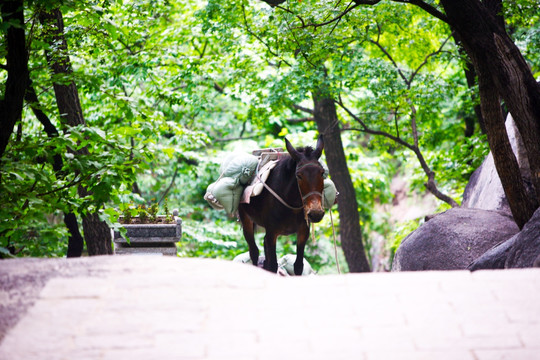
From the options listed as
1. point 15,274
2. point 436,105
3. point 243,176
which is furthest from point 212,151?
point 15,274

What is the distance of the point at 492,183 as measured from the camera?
1150 centimetres

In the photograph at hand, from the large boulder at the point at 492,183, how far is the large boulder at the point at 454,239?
2.09ft

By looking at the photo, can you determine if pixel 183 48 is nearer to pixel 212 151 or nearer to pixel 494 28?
pixel 212 151

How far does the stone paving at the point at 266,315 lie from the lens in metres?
4.12

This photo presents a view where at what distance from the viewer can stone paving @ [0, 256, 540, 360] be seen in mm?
4117

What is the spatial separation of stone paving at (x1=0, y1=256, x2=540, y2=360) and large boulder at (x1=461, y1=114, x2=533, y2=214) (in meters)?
5.67

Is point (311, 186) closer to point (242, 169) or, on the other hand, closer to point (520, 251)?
point (242, 169)

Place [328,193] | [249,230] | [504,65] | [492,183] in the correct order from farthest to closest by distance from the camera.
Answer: [492,183]
[249,230]
[328,193]
[504,65]

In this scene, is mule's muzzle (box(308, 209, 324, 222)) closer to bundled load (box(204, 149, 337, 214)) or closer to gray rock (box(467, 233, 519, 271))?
bundled load (box(204, 149, 337, 214))

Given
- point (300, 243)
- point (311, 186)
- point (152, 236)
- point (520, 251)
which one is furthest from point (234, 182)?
point (520, 251)

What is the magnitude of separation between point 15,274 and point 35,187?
1860 mm

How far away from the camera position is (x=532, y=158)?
8320 millimetres

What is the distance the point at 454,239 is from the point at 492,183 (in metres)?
2.12

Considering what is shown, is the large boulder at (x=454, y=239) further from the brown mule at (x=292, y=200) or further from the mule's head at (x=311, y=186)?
the mule's head at (x=311, y=186)
